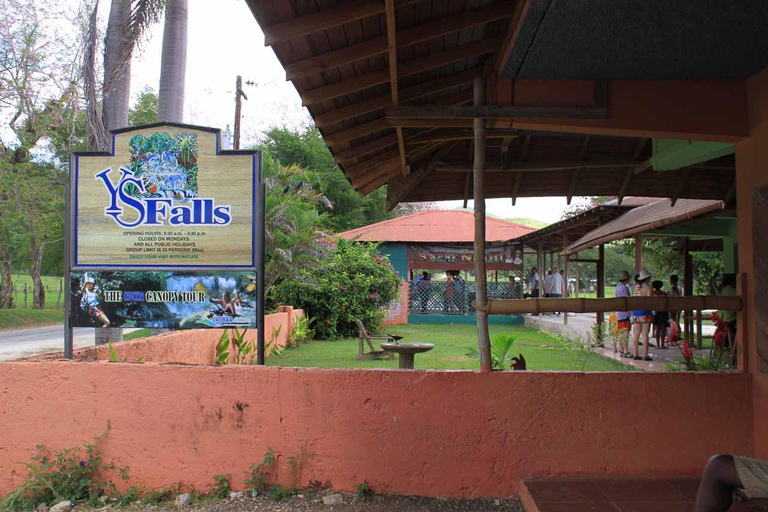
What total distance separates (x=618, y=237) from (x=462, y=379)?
25.1 feet

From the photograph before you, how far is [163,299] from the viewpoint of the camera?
19.6ft

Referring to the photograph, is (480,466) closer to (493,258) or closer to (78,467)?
(78,467)

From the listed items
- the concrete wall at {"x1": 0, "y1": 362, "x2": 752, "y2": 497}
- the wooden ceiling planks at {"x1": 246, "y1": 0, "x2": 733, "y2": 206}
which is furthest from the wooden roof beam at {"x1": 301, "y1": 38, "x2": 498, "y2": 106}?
the concrete wall at {"x1": 0, "y1": 362, "x2": 752, "y2": 497}

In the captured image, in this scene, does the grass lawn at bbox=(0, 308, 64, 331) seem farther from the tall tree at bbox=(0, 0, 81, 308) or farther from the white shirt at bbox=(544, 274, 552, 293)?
the white shirt at bbox=(544, 274, 552, 293)

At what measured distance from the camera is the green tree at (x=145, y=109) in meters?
31.9

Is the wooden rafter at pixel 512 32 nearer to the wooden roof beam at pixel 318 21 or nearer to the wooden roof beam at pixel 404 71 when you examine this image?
the wooden roof beam at pixel 404 71

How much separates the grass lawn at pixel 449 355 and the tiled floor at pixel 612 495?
5.48 m

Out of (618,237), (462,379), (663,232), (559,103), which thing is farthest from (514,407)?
(663,232)

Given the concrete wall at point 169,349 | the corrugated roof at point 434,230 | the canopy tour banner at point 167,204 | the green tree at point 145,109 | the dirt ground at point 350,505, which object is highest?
the green tree at point 145,109

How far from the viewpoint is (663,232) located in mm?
11789

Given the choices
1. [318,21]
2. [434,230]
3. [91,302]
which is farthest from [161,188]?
[434,230]

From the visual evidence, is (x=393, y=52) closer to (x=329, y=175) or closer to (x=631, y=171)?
(x=631, y=171)

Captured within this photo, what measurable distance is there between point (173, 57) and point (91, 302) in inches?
255

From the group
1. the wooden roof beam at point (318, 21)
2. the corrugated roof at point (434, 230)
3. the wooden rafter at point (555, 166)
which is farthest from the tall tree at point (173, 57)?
the corrugated roof at point (434, 230)
